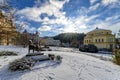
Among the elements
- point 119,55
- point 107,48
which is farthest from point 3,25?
point 107,48

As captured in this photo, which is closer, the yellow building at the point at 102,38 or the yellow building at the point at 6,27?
the yellow building at the point at 6,27

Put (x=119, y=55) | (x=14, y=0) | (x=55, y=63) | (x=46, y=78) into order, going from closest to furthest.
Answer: (x=46, y=78) → (x=14, y=0) → (x=55, y=63) → (x=119, y=55)

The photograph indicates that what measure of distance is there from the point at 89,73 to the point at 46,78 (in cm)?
268

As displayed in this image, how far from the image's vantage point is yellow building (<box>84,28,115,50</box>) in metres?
37.9

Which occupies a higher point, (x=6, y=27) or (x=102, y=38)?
(x=102, y=38)

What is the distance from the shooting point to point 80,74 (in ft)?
22.1

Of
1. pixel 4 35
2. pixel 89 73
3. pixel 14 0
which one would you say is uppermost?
pixel 14 0

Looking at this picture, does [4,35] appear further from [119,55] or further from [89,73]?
[119,55]

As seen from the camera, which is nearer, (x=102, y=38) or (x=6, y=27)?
(x=6, y=27)

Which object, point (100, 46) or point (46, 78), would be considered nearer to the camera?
point (46, 78)

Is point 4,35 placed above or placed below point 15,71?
above

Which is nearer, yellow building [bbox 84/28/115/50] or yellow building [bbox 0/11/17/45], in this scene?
yellow building [bbox 0/11/17/45]

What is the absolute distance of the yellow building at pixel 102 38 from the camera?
3794 cm

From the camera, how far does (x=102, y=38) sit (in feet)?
129
